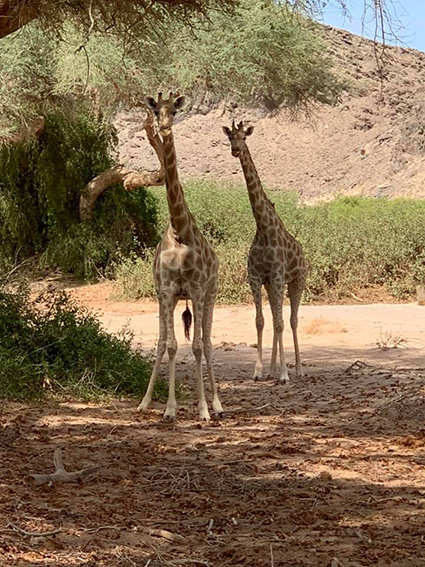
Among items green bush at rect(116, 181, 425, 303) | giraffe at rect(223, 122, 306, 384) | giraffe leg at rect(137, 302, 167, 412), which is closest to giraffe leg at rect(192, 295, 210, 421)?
giraffe leg at rect(137, 302, 167, 412)

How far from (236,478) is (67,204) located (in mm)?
15106

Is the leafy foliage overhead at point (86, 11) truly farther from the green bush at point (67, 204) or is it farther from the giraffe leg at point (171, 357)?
the green bush at point (67, 204)

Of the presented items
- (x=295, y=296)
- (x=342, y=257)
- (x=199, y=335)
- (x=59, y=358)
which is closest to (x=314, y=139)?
(x=342, y=257)

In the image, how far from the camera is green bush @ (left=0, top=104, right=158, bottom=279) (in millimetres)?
20156

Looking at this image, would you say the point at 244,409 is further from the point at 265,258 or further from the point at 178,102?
the point at 178,102

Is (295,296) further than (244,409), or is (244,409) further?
(295,296)

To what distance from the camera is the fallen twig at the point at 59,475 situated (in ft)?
18.9

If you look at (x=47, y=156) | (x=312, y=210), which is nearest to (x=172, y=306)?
(x=47, y=156)

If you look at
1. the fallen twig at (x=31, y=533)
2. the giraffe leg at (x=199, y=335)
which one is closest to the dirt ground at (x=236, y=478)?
the fallen twig at (x=31, y=533)

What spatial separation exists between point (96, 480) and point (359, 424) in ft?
8.95

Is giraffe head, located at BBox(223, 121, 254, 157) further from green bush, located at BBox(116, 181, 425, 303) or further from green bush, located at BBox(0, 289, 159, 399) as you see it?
green bush, located at BBox(116, 181, 425, 303)

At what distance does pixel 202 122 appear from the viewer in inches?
2050

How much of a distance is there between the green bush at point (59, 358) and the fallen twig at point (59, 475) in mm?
2308

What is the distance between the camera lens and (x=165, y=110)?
25.2 feet
